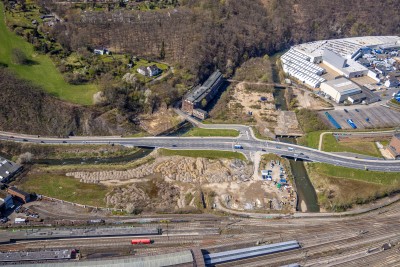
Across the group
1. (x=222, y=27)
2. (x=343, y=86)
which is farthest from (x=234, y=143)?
(x=222, y=27)

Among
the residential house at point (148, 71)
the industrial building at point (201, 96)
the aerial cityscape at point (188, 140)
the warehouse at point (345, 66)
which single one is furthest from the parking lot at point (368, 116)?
the residential house at point (148, 71)

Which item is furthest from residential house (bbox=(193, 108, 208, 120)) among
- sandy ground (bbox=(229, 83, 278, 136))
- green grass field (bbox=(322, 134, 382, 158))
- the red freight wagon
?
the red freight wagon

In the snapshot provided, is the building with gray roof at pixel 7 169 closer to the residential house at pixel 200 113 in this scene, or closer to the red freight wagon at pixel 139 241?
the red freight wagon at pixel 139 241

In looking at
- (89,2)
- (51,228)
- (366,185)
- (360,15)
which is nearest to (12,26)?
(89,2)

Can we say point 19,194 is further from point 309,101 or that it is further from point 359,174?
point 309,101

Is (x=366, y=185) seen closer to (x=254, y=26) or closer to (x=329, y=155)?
(x=329, y=155)

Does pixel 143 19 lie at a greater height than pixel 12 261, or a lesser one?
greater

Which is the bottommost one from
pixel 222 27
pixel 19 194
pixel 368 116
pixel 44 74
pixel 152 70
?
pixel 19 194
